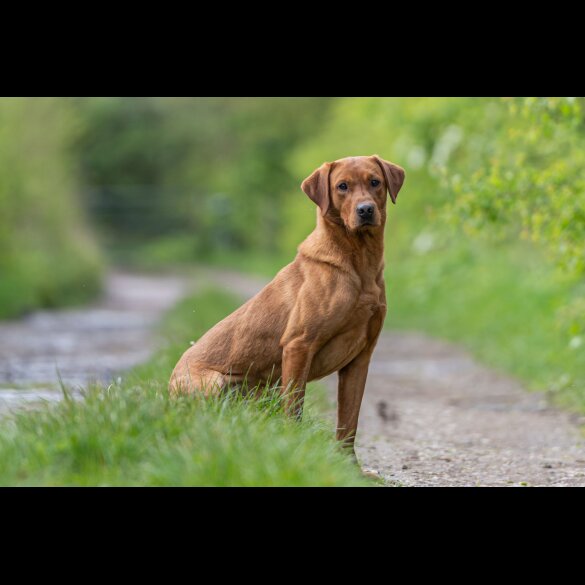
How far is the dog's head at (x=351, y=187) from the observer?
6.05 m

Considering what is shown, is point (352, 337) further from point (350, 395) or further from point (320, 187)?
point (320, 187)

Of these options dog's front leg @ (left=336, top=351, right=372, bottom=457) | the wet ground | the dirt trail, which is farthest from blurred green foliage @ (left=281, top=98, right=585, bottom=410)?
the wet ground

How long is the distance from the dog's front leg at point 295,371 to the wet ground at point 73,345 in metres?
1.23

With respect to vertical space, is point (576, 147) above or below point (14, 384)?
above

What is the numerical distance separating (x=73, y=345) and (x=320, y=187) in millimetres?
8957

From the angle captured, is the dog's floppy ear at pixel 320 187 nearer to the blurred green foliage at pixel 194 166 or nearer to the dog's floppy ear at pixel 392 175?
the dog's floppy ear at pixel 392 175

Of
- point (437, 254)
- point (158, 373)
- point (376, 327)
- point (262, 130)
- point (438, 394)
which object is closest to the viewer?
point (376, 327)

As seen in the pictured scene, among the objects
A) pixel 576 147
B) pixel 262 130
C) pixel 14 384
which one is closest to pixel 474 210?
pixel 576 147

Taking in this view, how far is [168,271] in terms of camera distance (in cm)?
3834

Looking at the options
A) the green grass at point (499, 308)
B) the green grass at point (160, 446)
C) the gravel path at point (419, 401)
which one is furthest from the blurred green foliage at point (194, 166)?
the green grass at point (160, 446)

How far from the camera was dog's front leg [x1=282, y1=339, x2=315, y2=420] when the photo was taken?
608cm

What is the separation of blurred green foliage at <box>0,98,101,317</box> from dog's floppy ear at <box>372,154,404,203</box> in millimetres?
13017

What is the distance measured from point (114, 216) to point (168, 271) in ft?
19.3
